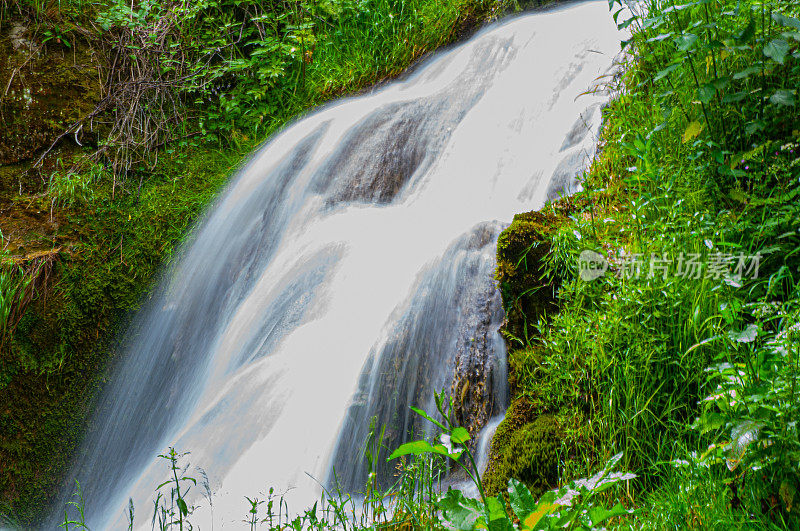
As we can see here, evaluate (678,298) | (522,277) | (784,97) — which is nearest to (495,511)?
(678,298)

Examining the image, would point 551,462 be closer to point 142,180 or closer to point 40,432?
point 40,432

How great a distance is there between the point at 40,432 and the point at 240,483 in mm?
1869

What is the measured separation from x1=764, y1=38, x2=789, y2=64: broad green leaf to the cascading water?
3.89 feet

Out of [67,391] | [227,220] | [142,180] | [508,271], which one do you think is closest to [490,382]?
[508,271]

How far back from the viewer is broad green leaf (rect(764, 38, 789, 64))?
229 cm

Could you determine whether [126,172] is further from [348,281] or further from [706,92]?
[706,92]

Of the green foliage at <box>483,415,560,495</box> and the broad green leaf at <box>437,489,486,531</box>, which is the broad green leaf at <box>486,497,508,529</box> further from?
the green foliage at <box>483,415,560,495</box>

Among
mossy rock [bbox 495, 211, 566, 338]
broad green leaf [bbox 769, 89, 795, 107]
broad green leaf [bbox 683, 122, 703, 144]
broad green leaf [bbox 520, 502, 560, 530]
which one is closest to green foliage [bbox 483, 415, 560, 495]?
mossy rock [bbox 495, 211, 566, 338]

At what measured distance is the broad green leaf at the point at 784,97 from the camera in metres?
2.42

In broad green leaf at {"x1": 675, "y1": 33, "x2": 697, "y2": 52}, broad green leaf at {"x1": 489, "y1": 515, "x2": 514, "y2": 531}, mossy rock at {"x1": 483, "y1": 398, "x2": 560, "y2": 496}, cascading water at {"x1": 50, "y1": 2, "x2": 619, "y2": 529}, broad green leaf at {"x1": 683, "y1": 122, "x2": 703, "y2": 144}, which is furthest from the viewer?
cascading water at {"x1": 50, "y1": 2, "x2": 619, "y2": 529}

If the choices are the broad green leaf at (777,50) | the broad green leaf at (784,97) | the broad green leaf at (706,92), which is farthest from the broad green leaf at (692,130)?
the broad green leaf at (777,50)

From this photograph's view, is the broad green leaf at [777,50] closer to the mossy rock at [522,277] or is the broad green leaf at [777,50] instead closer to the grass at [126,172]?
the mossy rock at [522,277]

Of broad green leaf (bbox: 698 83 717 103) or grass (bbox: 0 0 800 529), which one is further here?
broad green leaf (bbox: 698 83 717 103)

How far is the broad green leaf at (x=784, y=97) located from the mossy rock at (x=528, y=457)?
5.24ft
